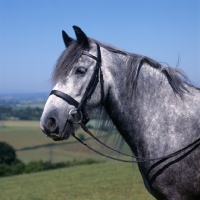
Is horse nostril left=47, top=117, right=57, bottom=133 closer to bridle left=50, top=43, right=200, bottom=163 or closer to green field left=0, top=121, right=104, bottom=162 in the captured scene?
bridle left=50, top=43, right=200, bottom=163

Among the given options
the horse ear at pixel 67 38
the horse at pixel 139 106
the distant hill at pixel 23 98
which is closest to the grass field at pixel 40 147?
Result: the distant hill at pixel 23 98

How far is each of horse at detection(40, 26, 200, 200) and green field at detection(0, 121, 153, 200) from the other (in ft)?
1.75

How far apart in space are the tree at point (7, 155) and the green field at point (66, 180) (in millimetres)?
708

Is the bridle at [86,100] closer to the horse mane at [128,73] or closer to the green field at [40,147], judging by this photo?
the horse mane at [128,73]

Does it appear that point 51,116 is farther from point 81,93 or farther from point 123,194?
point 123,194

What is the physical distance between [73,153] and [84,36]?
98.0 ft

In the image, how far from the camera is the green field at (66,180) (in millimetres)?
14117

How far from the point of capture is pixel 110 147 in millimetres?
4523

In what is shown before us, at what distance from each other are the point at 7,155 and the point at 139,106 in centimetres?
3237

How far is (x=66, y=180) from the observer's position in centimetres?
2022

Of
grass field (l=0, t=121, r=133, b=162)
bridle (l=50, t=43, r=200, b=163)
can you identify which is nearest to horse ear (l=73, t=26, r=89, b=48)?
bridle (l=50, t=43, r=200, b=163)

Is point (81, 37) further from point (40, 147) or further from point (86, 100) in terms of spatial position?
point (40, 147)

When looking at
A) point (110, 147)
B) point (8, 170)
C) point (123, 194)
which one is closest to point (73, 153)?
point (8, 170)

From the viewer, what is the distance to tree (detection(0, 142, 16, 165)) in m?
34.8
